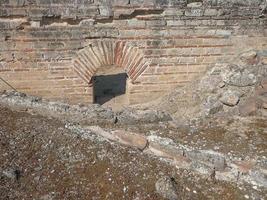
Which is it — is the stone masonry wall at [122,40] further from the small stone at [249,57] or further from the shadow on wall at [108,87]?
the shadow on wall at [108,87]

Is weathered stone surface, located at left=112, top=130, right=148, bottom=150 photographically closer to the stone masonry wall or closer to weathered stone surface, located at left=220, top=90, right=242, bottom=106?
the stone masonry wall

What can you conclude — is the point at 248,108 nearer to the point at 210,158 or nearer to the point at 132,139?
the point at 210,158

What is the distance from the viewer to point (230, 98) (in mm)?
6629

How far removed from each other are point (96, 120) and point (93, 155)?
1044 millimetres

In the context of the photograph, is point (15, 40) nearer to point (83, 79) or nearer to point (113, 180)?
point (83, 79)

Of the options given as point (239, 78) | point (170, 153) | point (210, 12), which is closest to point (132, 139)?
point (170, 153)

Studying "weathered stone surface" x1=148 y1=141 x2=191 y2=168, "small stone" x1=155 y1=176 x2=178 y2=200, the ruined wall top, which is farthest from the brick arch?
"small stone" x1=155 y1=176 x2=178 y2=200

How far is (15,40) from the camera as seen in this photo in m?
6.46

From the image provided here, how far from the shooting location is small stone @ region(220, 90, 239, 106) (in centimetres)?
659

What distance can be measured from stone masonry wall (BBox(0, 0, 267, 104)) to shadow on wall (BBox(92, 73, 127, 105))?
3.27 ft

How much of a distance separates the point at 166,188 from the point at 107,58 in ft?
9.35

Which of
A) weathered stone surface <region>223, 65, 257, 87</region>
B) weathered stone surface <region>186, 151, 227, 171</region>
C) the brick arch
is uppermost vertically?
the brick arch

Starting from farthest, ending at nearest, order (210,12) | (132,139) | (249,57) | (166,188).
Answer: (249,57) → (210,12) → (132,139) → (166,188)

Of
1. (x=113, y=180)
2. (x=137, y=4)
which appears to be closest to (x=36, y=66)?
(x=137, y=4)
